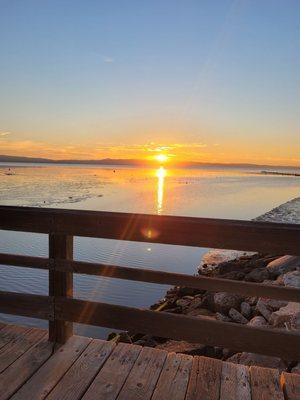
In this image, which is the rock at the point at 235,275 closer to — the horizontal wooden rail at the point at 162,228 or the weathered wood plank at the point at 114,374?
the weathered wood plank at the point at 114,374

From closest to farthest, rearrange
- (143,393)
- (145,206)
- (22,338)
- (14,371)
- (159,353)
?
(143,393)
(14,371)
(159,353)
(22,338)
(145,206)

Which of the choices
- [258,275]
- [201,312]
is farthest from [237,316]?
[258,275]

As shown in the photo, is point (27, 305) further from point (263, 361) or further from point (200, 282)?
point (263, 361)

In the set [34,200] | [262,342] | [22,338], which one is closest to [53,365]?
[22,338]

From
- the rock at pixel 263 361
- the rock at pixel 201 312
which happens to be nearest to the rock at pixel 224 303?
the rock at pixel 201 312

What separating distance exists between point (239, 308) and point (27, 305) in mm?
5595

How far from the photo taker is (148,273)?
389cm

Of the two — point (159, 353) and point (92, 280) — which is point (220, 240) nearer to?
point (159, 353)

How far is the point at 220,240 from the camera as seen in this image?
371 centimetres

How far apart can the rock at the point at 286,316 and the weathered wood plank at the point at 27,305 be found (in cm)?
412

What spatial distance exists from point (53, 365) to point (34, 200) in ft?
88.8

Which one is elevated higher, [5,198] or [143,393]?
[143,393]

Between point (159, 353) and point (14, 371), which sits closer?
point (14, 371)

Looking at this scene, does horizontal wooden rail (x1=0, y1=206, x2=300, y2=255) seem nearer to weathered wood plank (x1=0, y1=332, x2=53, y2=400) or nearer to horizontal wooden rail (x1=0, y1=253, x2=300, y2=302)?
horizontal wooden rail (x1=0, y1=253, x2=300, y2=302)
